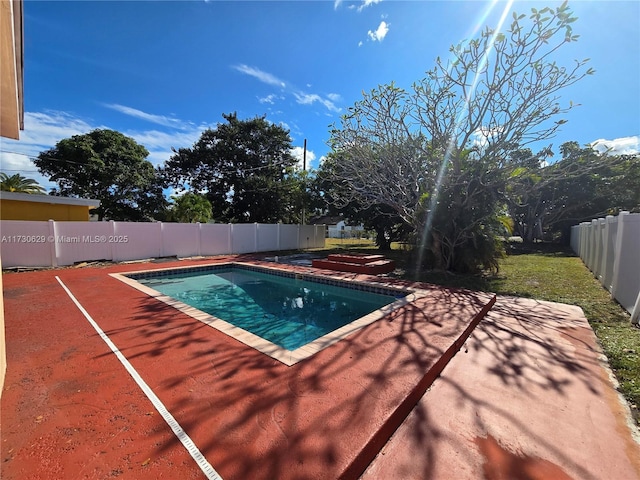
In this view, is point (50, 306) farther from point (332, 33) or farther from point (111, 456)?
point (332, 33)

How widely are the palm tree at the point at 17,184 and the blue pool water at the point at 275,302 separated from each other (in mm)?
15654

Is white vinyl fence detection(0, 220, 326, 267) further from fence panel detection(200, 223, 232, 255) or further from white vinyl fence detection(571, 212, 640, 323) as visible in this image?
white vinyl fence detection(571, 212, 640, 323)

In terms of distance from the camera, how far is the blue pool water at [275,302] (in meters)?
5.59

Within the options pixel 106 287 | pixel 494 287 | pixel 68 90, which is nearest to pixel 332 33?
pixel 494 287

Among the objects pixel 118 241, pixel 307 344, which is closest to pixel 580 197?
pixel 307 344

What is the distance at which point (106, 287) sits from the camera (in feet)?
24.1

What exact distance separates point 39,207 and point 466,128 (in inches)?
721

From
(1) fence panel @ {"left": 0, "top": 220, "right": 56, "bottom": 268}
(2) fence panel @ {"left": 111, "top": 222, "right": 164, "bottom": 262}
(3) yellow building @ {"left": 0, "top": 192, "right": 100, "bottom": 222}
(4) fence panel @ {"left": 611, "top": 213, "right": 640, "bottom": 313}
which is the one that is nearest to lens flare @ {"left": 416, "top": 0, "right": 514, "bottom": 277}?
(4) fence panel @ {"left": 611, "top": 213, "right": 640, "bottom": 313}

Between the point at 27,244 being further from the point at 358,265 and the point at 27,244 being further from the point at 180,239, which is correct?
the point at 358,265

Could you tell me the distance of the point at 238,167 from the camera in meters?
22.5

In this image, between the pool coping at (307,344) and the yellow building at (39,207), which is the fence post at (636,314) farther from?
the yellow building at (39,207)

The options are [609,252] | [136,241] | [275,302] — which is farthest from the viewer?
[136,241]

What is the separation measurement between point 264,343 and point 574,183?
2738 cm

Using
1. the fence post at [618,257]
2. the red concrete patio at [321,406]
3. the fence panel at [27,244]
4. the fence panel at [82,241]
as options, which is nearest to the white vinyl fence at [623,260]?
the fence post at [618,257]
